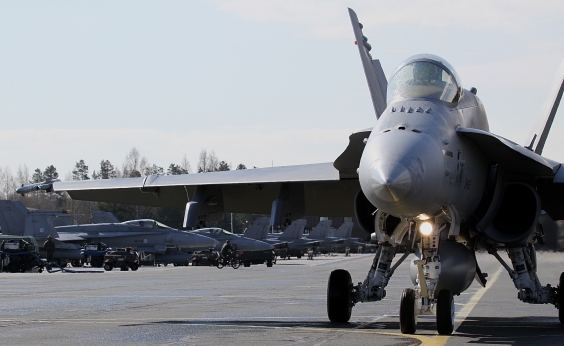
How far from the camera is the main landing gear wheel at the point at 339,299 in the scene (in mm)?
11062

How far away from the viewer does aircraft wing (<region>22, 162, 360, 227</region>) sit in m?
12.5

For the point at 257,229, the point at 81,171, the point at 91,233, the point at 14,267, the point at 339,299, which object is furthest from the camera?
the point at 81,171

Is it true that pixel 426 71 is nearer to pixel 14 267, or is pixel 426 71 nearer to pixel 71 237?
pixel 14 267

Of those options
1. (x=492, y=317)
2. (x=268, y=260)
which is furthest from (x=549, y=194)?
(x=268, y=260)

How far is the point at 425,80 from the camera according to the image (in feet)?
32.8

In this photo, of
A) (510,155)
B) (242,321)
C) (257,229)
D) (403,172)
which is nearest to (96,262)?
(257,229)

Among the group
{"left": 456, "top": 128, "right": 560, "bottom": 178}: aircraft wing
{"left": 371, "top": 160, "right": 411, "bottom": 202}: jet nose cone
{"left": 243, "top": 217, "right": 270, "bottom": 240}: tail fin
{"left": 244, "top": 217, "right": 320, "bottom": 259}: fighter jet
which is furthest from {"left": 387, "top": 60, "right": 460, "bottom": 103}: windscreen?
{"left": 244, "top": 217, "right": 320, "bottom": 259}: fighter jet

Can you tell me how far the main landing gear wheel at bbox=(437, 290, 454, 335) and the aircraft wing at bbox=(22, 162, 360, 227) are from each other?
294cm

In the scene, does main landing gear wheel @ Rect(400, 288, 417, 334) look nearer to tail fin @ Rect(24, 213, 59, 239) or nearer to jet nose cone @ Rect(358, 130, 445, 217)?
jet nose cone @ Rect(358, 130, 445, 217)

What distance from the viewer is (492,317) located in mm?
12375

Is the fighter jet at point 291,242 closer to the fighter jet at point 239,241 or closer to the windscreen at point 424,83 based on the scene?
the fighter jet at point 239,241

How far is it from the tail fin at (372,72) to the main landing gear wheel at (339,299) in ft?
10.3

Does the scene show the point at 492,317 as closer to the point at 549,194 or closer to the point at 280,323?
the point at 549,194

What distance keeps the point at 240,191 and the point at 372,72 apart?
3.18 meters
